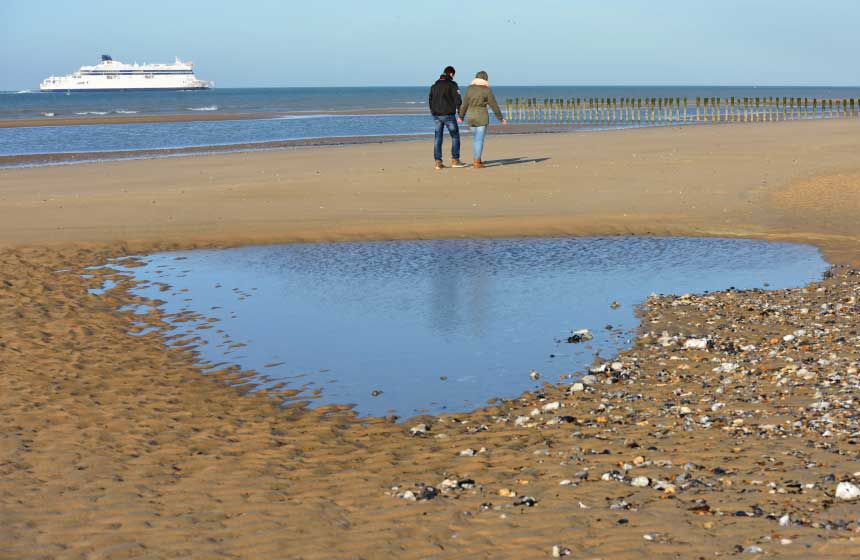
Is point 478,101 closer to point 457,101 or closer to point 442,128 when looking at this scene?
point 457,101

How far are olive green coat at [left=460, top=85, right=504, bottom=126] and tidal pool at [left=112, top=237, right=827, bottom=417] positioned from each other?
7.99 meters

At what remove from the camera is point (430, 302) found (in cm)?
1165

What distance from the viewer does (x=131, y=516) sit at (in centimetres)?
554

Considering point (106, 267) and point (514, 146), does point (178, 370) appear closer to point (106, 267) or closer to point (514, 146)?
point (106, 267)

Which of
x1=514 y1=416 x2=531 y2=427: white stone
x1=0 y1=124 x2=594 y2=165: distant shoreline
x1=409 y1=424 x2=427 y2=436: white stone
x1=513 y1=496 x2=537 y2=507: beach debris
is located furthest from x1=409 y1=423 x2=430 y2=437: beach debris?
x1=0 y1=124 x2=594 y2=165: distant shoreline

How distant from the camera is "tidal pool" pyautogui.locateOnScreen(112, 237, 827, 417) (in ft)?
28.6

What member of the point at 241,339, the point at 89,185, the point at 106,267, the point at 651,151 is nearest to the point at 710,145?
the point at 651,151

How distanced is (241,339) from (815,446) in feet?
18.9

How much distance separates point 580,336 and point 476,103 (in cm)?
1425

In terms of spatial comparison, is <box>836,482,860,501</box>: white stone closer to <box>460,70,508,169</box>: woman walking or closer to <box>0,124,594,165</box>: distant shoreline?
<box>460,70,508,169</box>: woman walking

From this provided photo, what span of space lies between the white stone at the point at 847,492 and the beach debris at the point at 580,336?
4446mm

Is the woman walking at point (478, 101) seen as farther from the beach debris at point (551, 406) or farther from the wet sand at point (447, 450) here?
the beach debris at point (551, 406)

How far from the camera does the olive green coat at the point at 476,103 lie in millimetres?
23141

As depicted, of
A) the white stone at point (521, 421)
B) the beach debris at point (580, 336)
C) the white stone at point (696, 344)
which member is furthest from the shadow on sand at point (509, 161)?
the white stone at point (521, 421)
